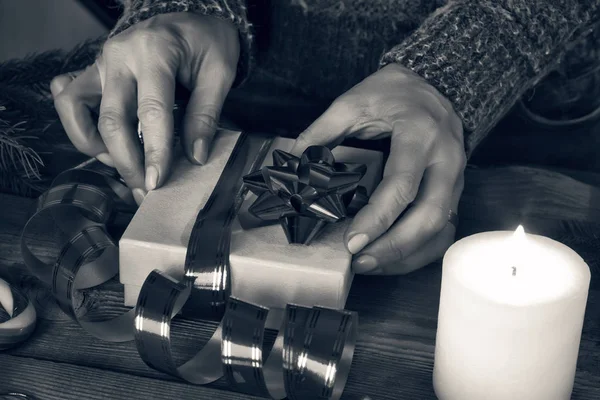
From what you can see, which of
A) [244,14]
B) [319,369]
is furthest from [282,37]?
[319,369]

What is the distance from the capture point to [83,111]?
2.64ft

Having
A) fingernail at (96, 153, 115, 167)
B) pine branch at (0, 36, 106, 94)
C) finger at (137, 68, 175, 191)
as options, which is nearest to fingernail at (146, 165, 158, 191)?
finger at (137, 68, 175, 191)

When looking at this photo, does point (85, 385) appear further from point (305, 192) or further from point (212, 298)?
point (305, 192)

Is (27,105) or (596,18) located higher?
(596,18)

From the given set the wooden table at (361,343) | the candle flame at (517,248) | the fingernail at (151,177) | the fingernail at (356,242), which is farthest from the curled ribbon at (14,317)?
the candle flame at (517,248)

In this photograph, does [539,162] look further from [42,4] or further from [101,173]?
[42,4]

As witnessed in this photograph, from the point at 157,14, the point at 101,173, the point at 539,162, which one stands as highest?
the point at 157,14

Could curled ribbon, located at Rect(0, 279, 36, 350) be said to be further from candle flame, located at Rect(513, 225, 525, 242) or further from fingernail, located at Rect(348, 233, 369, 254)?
candle flame, located at Rect(513, 225, 525, 242)

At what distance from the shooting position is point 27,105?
92cm

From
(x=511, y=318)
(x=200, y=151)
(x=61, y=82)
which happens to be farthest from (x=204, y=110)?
(x=511, y=318)

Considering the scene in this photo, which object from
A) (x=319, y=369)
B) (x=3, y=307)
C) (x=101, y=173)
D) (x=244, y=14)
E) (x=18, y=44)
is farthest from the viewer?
(x=18, y=44)

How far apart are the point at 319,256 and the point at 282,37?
462 millimetres

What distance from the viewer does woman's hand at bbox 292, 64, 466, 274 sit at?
26.3 inches

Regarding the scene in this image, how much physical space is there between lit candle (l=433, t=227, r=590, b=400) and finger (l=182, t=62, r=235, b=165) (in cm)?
30
